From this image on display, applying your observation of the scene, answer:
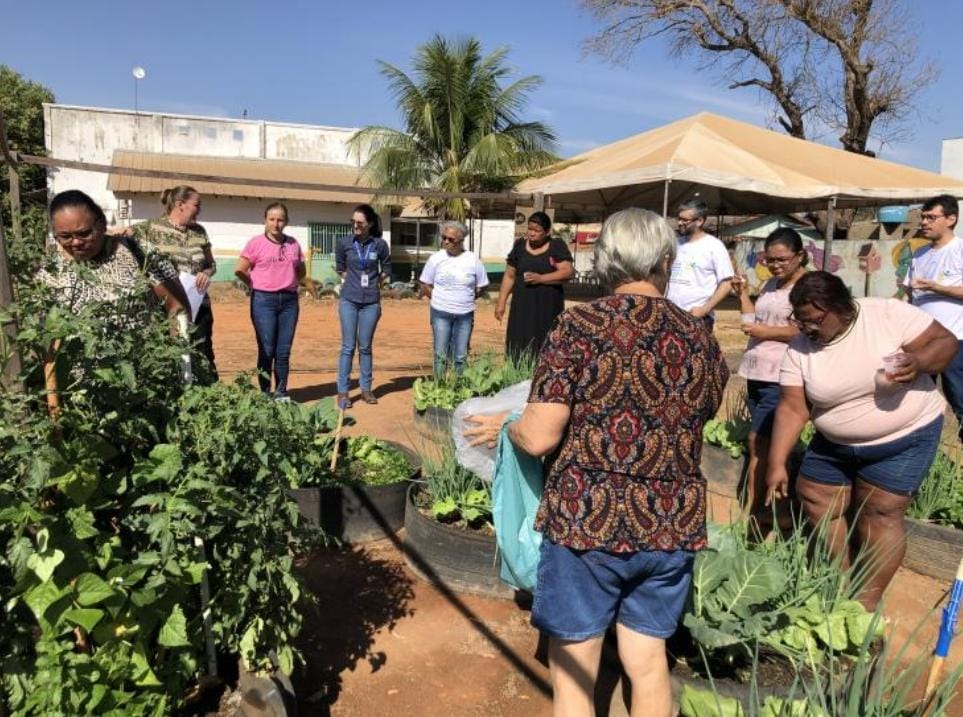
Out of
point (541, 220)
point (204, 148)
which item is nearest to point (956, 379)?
point (541, 220)

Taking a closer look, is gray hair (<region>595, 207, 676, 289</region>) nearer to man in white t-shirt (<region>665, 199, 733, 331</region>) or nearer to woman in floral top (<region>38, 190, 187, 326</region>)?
woman in floral top (<region>38, 190, 187, 326</region>)

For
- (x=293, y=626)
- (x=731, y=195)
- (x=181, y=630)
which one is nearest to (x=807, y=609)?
(x=293, y=626)

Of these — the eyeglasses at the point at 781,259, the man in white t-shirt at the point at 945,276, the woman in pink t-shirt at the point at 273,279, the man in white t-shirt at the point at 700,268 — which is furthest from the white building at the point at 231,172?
the eyeglasses at the point at 781,259

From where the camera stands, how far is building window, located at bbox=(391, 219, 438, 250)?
25.4 meters

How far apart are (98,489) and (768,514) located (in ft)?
11.7

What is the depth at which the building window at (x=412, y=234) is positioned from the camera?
25.4 meters

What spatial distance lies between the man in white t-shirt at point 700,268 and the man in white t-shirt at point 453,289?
1.95m

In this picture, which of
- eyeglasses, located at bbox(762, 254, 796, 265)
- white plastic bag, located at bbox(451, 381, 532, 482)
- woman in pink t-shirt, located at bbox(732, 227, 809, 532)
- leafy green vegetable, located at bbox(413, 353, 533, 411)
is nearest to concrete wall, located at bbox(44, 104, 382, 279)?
leafy green vegetable, located at bbox(413, 353, 533, 411)

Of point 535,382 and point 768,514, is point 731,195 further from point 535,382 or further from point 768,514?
point 535,382

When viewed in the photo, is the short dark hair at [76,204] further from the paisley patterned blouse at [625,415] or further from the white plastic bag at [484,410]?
the paisley patterned blouse at [625,415]

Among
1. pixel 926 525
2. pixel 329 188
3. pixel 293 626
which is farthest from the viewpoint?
pixel 329 188

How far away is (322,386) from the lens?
7934mm

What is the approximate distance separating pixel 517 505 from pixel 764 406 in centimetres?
220

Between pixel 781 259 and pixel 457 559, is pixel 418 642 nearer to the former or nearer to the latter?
pixel 457 559
